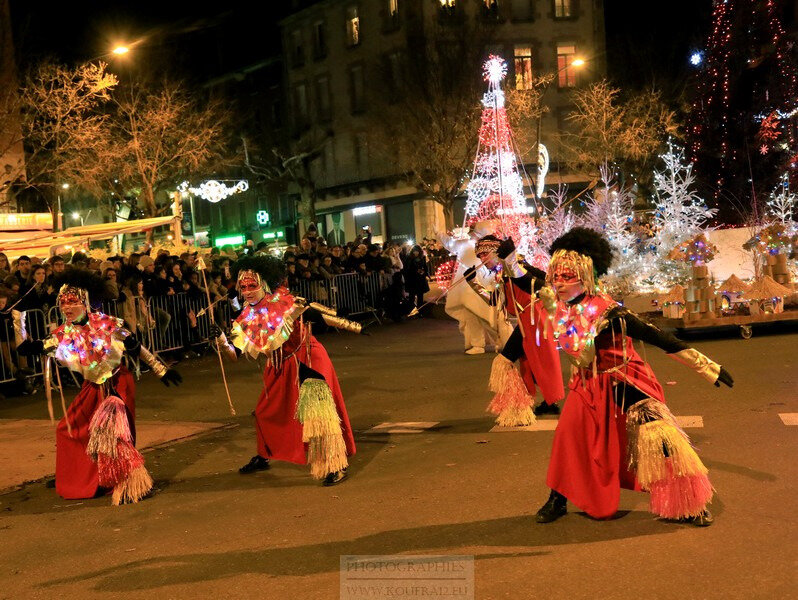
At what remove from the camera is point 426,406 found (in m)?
11.0

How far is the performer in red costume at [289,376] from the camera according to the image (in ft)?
25.2

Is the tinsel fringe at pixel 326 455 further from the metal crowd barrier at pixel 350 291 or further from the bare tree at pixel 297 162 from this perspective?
the bare tree at pixel 297 162

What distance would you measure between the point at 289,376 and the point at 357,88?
42.3 m

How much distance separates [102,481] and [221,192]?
72.1ft

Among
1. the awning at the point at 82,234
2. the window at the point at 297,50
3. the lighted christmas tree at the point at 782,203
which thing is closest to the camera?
the awning at the point at 82,234

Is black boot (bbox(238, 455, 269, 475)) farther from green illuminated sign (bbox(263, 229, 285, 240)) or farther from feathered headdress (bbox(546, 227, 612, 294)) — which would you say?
green illuminated sign (bbox(263, 229, 285, 240))

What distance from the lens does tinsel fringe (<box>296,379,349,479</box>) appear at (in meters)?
7.61

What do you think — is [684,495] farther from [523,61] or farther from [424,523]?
[523,61]

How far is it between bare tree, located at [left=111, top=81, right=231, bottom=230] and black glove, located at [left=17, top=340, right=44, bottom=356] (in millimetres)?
25660

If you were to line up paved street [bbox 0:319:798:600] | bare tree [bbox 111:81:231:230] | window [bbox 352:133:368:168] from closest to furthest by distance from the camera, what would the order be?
paved street [bbox 0:319:798:600], bare tree [bbox 111:81:231:230], window [bbox 352:133:368:168]

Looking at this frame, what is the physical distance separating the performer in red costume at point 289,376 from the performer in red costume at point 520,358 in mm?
1610

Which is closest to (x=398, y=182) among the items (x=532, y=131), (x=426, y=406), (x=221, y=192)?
(x=532, y=131)

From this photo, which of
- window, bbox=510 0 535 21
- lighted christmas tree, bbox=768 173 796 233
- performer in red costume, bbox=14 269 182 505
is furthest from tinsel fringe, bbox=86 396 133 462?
window, bbox=510 0 535 21

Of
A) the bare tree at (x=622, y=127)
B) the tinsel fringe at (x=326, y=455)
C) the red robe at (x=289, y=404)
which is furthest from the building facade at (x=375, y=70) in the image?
the tinsel fringe at (x=326, y=455)
